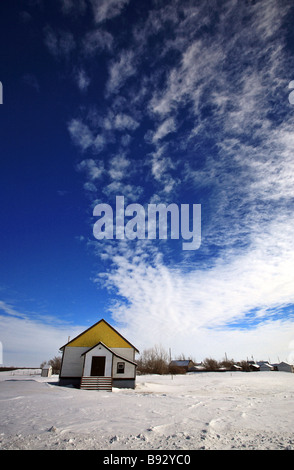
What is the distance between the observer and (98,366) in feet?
72.6

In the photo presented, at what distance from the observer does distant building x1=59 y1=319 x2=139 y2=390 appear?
21.5 m

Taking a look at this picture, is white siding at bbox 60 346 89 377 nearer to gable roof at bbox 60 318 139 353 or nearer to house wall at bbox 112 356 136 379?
gable roof at bbox 60 318 139 353

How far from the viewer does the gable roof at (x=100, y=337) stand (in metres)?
24.7

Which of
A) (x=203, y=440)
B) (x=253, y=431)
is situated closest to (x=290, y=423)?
(x=253, y=431)

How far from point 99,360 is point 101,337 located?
127 inches

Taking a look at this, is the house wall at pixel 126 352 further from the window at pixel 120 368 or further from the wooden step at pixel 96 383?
the wooden step at pixel 96 383

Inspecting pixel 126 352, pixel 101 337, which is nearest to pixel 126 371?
pixel 126 352

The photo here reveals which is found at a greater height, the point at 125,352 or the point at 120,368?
the point at 125,352

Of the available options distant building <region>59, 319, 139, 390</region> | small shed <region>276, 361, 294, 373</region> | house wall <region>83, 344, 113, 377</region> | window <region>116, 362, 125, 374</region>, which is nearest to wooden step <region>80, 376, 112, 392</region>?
distant building <region>59, 319, 139, 390</region>

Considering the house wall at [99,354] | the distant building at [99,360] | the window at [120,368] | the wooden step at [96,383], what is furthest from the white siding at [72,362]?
the window at [120,368]

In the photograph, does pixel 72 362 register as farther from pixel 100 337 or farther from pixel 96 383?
pixel 96 383

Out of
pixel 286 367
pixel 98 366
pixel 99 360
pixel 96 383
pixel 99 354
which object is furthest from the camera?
pixel 286 367
